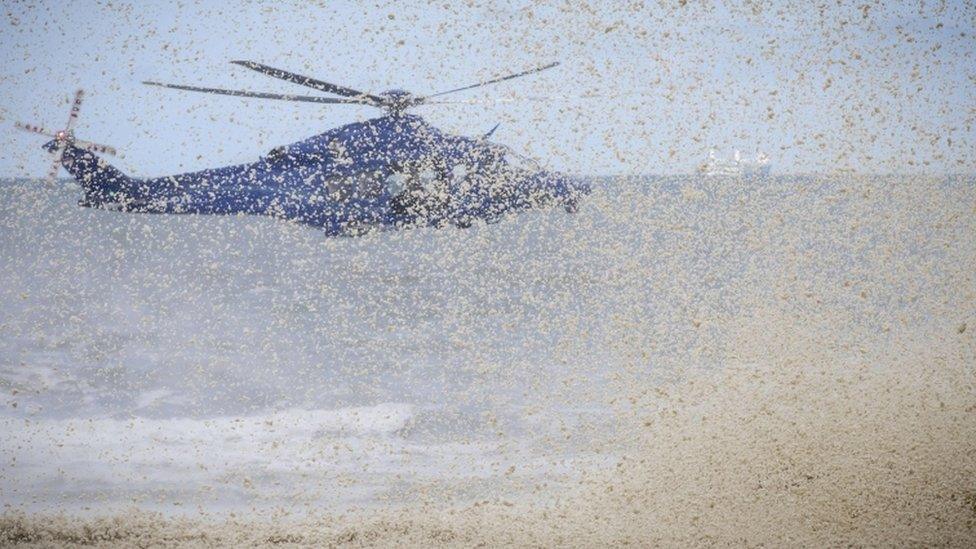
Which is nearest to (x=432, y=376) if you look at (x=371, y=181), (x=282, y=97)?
(x=282, y=97)

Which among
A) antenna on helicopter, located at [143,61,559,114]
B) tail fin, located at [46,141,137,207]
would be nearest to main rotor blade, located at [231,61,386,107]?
antenna on helicopter, located at [143,61,559,114]

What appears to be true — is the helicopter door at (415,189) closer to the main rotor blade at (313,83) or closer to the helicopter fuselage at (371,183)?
the helicopter fuselage at (371,183)

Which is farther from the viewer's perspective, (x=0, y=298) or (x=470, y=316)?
(x=0, y=298)

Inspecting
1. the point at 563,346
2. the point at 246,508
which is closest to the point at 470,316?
the point at 563,346

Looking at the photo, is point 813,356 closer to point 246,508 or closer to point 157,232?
point 246,508

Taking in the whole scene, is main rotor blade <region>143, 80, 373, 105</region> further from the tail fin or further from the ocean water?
the tail fin

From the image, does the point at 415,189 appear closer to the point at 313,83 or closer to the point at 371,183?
the point at 371,183
